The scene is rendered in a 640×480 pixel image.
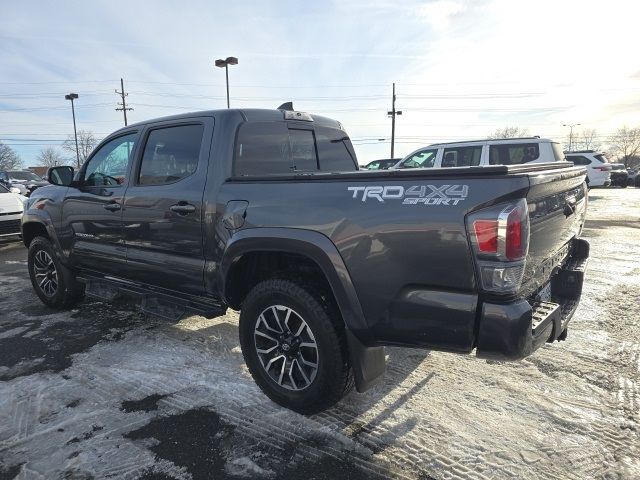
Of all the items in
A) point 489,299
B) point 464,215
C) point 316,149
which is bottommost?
point 489,299

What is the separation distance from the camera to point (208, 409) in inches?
116

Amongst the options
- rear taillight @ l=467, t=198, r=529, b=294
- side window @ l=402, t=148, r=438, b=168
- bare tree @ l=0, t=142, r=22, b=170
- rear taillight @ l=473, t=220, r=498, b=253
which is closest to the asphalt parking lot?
rear taillight @ l=467, t=198, r=529, b=294

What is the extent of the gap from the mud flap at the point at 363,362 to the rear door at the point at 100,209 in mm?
2457

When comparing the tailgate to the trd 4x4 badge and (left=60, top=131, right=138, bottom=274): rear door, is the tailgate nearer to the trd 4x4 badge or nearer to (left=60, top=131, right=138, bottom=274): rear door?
the trd 4x4 badge

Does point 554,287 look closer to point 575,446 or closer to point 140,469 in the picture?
point 575,446

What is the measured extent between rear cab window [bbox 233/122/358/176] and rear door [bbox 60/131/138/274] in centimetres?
129

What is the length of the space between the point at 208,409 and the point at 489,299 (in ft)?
6.52

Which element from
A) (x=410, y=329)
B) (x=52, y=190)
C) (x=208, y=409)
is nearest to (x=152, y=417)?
(x=208, y=409)

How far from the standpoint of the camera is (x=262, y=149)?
3.44 meters

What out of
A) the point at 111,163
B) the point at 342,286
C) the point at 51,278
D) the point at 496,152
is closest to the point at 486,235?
the point at 342,286

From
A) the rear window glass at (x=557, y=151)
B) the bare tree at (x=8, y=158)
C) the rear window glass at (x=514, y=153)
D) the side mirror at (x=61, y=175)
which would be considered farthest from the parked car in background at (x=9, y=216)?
the bare tree at (x=8, y=158)

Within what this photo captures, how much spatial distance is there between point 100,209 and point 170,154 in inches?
41.8

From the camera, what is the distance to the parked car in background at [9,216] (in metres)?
8.85

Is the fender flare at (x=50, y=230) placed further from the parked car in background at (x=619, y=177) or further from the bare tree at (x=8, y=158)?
the bare tree at (x=8, y=158)
